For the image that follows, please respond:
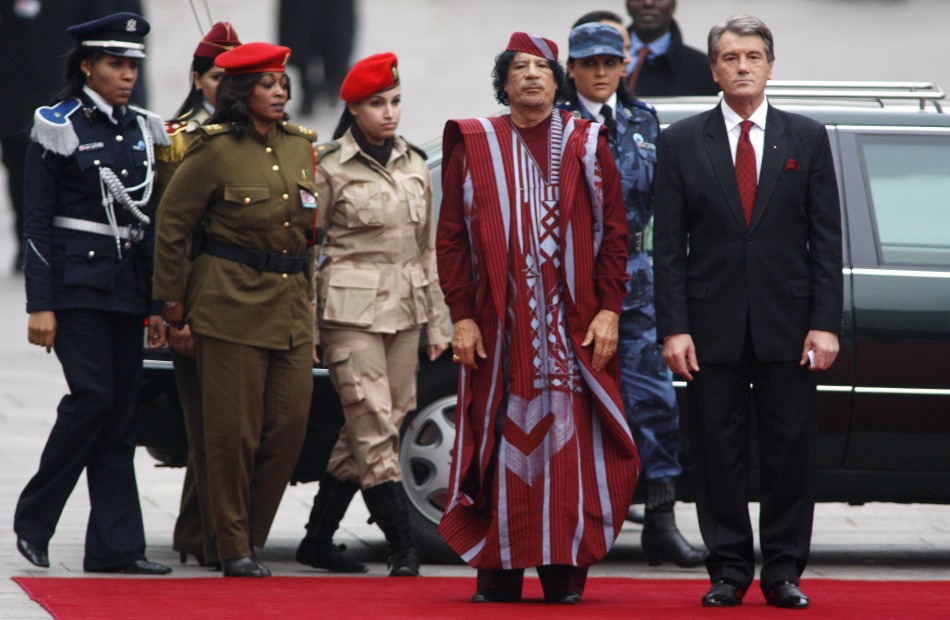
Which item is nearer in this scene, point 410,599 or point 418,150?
point 410,599

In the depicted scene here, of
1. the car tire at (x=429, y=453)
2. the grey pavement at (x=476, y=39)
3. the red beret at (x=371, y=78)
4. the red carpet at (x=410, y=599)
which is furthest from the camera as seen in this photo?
the grey pavement at (x=476, y=39)

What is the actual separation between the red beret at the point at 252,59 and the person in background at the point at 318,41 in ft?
34.9

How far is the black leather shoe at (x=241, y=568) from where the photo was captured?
6871 millimetres

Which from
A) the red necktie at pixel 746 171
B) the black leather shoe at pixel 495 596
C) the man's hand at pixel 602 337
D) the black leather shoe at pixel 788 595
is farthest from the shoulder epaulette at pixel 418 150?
the black leather shoe at pixel 788 595

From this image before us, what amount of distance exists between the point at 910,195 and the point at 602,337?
6.71 feet

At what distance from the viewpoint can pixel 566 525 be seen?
237 inches

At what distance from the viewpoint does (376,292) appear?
23.2 feet

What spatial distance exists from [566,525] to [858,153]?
235cm

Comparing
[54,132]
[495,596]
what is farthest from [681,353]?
[54,132]

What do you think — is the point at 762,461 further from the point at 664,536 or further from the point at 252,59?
the point at 252,59

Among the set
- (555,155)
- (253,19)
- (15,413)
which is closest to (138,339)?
(555,155)

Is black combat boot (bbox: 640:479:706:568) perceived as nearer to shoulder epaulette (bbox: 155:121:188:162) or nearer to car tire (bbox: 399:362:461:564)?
car tire (bbox: 399:362:461:564)

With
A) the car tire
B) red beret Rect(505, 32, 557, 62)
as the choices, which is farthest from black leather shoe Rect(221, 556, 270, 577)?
red beret Rect(505, 32, 557, 62)

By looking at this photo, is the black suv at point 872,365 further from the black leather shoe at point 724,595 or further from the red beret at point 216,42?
the black leather shoe at point 724,595
